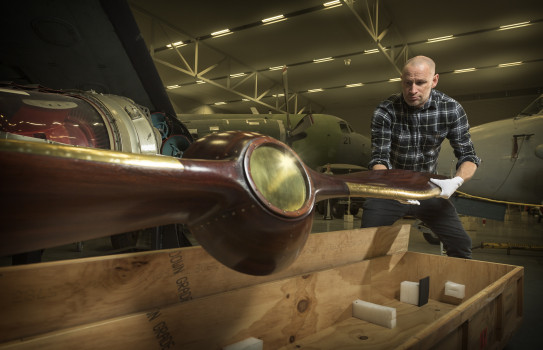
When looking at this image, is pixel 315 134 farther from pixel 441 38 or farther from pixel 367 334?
pixel 367 334

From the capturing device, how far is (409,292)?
1.56m

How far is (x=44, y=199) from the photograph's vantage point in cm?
25

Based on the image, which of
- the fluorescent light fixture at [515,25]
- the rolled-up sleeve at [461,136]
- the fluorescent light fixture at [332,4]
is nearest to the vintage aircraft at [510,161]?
the rolled-up sleeve at [461,136]

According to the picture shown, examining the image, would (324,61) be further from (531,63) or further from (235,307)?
(235,307)

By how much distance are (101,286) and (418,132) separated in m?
1.72

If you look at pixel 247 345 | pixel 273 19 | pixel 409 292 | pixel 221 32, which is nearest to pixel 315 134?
pixel 273 19

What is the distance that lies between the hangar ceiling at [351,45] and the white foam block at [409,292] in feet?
21.7

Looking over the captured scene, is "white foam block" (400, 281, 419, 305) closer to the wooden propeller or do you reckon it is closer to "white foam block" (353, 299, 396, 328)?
"white foam block" (353, 299, 396, 328)

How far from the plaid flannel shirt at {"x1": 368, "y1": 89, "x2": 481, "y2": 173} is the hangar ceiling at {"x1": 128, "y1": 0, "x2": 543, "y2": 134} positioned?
5.84 meters

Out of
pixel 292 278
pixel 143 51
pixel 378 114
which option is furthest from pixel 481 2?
pixel 292 278

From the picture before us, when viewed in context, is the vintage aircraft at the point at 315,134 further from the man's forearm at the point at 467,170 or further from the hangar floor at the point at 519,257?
the man's forearm at the point at 467,170

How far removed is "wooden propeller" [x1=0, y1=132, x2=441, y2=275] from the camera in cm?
25

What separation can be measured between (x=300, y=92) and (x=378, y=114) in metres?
12.4

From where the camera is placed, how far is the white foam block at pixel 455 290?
1499 mm
